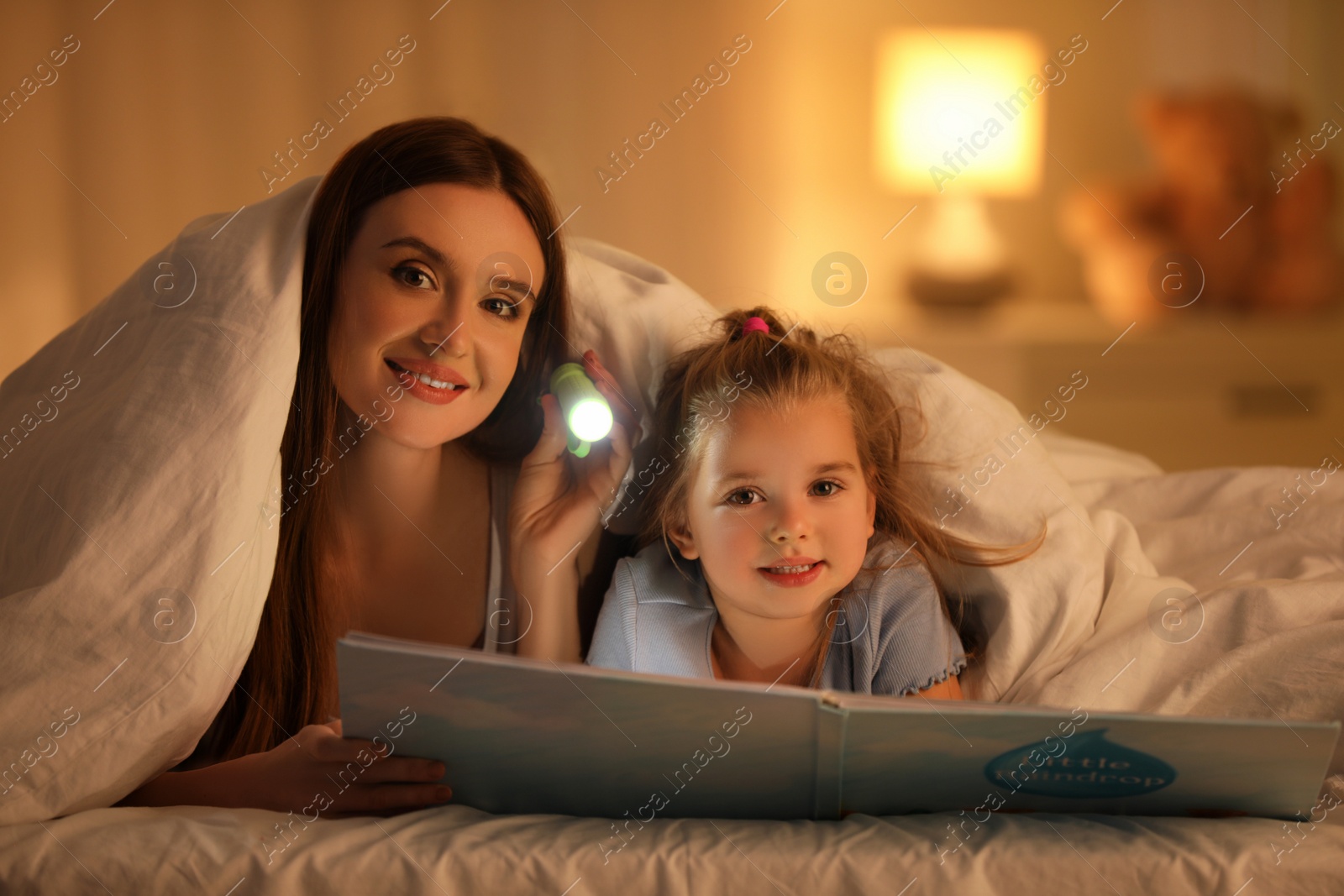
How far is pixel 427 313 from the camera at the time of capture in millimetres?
803

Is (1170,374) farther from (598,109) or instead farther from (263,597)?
(263,597)

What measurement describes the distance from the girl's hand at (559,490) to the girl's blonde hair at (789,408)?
37 millimetres

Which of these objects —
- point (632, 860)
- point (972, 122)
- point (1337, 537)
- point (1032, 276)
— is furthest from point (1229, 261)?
point (632, 860)

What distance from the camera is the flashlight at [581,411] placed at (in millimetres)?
863

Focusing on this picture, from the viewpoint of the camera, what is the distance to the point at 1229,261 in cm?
247

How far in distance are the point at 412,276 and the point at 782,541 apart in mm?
370

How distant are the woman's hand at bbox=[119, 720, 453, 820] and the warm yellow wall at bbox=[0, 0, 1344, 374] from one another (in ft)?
5.02

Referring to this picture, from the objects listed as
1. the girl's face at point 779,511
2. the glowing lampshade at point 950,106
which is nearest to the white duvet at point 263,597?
the girl's face at point 779,511

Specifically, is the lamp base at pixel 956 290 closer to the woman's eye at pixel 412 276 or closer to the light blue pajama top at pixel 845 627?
the light blue pajama top at pixel 845 627

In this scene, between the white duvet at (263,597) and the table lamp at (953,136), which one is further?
the table lamp at (953,136)

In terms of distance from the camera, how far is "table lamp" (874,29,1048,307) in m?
2.44

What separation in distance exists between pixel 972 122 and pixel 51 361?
220cm

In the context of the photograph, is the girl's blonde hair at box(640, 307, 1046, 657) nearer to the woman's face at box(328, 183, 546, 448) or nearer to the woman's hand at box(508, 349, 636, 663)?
the woman's hand at box(508, 349, 636, 663)

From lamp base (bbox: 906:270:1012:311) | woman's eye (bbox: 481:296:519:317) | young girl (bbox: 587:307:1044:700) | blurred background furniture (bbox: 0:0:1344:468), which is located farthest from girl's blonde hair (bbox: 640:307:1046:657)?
lamp base (bbox: 906:270:1012:311)
